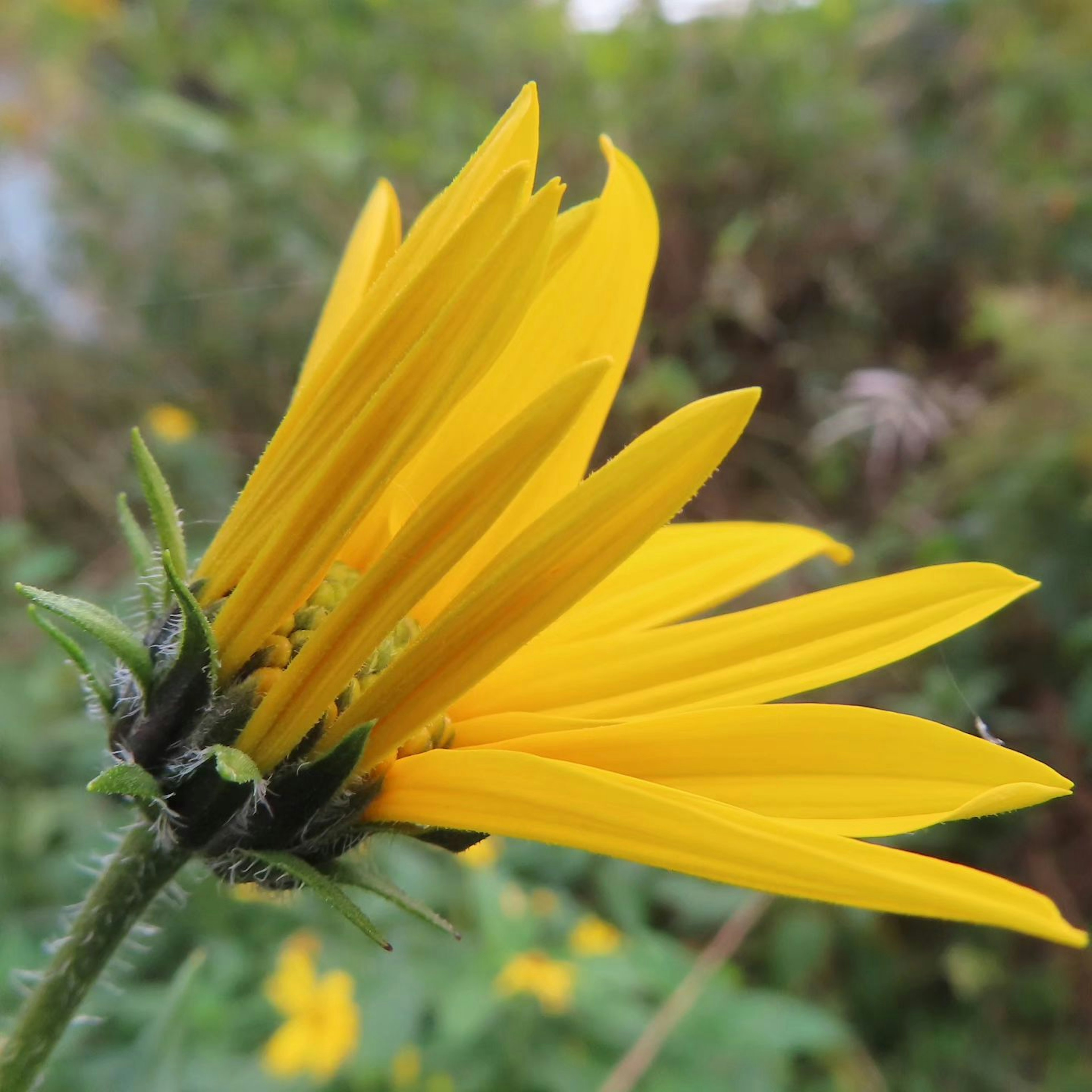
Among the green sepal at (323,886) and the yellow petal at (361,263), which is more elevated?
the yellow petal at (361,263)

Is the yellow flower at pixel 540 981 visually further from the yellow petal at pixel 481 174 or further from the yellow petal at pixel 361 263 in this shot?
the yellow petal at pixel 481 174

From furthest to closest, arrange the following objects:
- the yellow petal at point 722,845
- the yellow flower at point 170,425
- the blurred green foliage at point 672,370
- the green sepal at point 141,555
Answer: the yellow flower at point 170,425 → the blurred green foliage at point 672,370 → the green sepal at point 141,555 → the yellow petal at point 722,845

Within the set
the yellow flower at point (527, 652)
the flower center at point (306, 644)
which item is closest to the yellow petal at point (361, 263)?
the yellow flower at point (527, 652)

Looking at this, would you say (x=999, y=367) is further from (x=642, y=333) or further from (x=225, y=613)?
(x=225, y=613)

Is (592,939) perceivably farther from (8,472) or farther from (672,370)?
(8,472)

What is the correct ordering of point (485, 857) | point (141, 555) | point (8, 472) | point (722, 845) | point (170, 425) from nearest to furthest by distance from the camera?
1. point (722, 845)
2. point (141, 555)
3. point (485, 857)
4. point (170, 425)
5. point (8, 472)

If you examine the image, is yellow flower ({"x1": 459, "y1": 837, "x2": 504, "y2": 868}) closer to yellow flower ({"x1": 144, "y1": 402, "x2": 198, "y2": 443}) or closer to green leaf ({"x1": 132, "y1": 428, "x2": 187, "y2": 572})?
green leaf ({"x1": 132, "y1": 428, "x2": 187, "y2": 572})

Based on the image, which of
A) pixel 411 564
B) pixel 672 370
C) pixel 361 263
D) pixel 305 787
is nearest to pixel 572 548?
pixel 411 564
